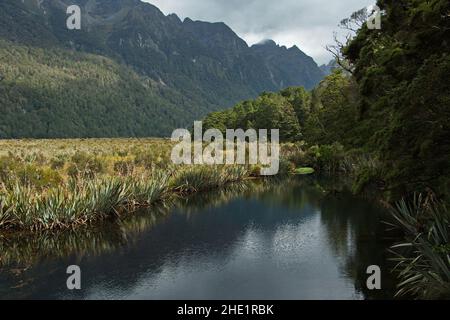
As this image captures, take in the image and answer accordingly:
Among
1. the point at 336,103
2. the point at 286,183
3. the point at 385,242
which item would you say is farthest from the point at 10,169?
the point at 336,103

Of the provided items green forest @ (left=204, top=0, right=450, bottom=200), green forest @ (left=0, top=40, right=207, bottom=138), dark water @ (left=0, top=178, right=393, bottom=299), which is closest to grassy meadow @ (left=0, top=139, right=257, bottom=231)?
dark water @ (left=0, top=178, right=393, bottom=299)

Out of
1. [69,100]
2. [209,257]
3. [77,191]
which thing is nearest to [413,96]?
[209,257]

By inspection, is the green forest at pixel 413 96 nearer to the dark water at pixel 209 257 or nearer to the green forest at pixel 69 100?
the dark water at pixel 209 257

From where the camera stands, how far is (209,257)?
1455 cm

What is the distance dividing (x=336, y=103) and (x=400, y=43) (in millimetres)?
29518

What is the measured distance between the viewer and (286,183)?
35.2m

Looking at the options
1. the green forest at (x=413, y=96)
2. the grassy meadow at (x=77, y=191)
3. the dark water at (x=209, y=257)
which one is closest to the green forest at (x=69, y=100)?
the grassy meadow at (x=77, y=191)

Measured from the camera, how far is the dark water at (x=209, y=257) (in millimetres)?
11375

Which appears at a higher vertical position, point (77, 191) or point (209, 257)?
point (77, 191)

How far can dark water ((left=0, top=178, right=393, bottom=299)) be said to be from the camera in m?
11.4

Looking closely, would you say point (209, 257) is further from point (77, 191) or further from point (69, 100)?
point (69, 100)

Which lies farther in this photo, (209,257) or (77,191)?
(77,191)

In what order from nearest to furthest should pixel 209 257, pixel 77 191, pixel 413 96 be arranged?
1. pixel 413 96
2. pixel 209 257
3. pixel 77 191

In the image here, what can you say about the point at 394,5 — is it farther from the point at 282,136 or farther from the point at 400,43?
the point at 282,136
